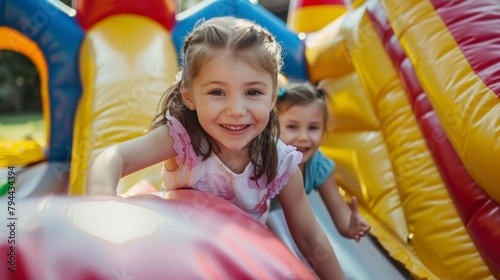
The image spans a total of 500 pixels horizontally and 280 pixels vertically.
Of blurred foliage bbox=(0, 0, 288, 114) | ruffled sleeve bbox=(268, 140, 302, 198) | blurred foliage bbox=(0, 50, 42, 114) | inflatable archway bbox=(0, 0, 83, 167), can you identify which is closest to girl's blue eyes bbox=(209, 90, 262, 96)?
ruffled sleeve bbox=(268, 140, 302, 198)

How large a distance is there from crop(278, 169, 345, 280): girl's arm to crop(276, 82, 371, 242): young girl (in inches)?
19.0

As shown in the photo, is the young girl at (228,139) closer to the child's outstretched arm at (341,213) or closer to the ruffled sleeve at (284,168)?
the ruffled sleeve at (284,168)

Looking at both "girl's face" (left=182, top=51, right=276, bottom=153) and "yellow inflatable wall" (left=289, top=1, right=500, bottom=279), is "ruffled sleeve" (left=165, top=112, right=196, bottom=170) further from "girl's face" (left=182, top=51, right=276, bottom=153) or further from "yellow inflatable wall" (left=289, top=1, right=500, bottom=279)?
"yellow inflatable wall" (left=289, top=1, right=500, bottom=279)

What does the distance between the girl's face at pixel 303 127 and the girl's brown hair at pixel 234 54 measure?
0.53 m

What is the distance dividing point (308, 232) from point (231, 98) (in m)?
0.41

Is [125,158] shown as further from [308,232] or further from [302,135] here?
[302,135]

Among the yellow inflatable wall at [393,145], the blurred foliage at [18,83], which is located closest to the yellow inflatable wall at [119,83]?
the yellow inflatable wall at [393,145]

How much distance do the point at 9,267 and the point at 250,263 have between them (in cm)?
30

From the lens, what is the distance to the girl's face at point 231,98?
1.05 meters

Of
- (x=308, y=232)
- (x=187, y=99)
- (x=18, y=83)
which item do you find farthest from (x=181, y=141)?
(x=18, y=83)

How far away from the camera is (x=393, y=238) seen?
1657 millimetres

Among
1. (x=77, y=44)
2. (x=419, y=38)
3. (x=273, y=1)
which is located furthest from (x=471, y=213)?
(x=273, y=1)

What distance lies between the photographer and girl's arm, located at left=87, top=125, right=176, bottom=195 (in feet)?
3.45

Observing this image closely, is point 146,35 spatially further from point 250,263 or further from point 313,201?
point 250,263
